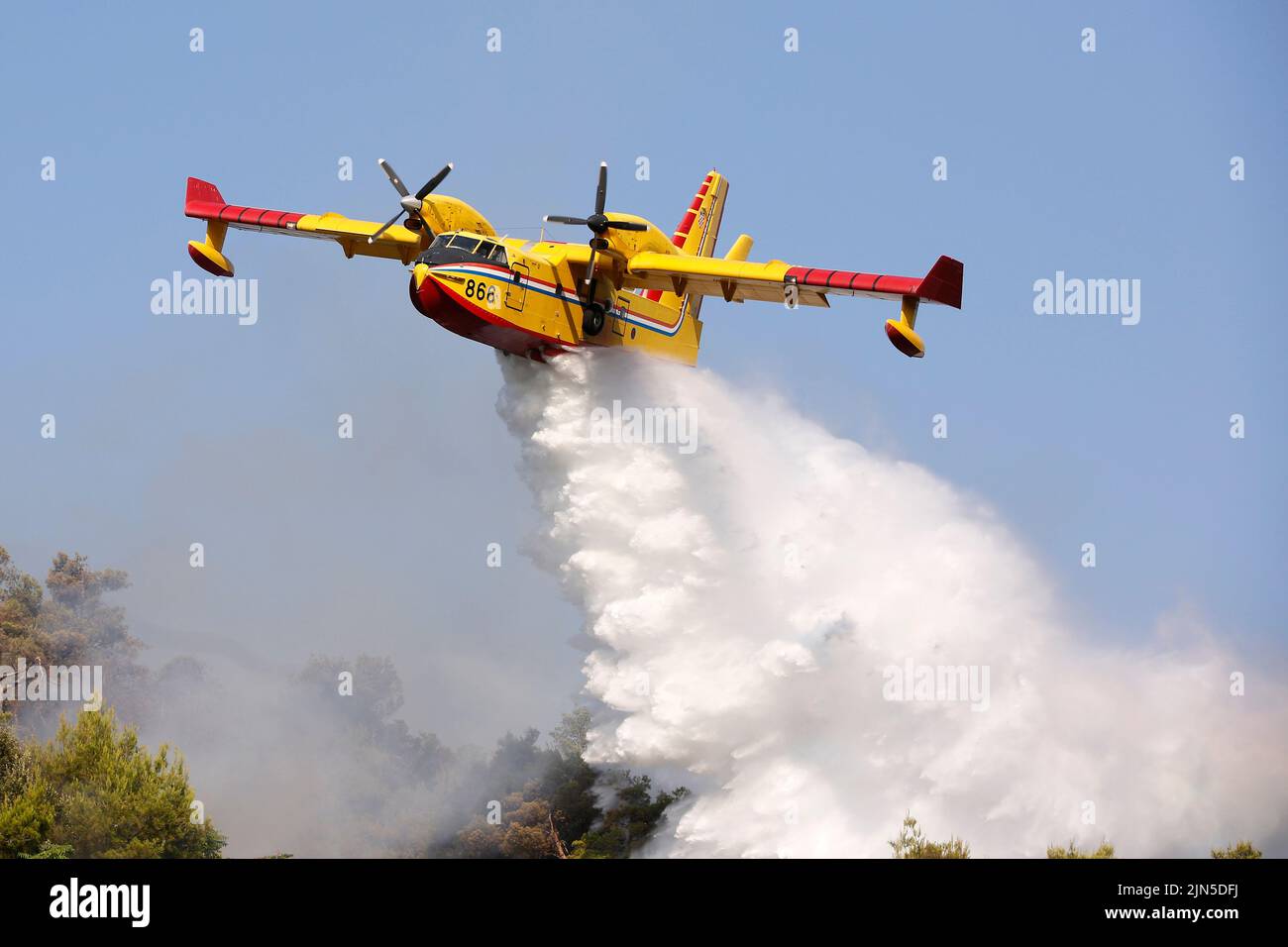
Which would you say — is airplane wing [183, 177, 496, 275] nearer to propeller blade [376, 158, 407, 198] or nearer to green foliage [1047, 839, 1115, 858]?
propeller blade [376, 158, 407, 198]

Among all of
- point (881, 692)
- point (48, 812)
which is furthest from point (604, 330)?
point (48, 812)

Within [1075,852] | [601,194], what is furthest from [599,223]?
[1075,852]

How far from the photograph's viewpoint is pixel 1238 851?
2697 cm

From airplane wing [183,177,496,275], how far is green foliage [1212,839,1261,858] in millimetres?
17316

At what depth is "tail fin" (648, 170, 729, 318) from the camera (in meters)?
31.3

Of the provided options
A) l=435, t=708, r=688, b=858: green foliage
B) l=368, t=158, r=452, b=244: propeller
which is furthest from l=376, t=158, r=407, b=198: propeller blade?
l=435, t=708, r=688, b=858: green foliage

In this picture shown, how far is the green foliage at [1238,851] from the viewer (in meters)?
26.8

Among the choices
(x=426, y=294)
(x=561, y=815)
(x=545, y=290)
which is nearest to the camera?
(x=426, y=294)

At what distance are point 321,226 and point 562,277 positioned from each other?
5433 millimetres

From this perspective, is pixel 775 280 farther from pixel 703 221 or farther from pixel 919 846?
pixel 919 846

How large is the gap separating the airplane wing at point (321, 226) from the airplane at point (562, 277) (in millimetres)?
26

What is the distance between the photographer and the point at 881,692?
88.1 feet

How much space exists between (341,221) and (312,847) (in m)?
21.3
